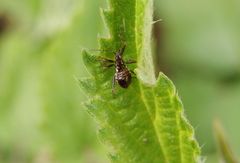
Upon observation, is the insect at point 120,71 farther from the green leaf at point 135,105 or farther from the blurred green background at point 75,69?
the blurred green background at point 75,69

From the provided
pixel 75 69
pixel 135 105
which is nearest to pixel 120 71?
pixel 135 105

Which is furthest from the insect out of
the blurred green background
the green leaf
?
the blurred green background

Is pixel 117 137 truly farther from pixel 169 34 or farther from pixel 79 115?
pixel 169 34

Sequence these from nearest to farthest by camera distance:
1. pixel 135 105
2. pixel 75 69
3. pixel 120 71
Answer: pixel 135 105 → pixel 120 71 → pixel 75 69

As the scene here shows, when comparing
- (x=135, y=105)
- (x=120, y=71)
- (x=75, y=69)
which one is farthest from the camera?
(x=75, y=69)

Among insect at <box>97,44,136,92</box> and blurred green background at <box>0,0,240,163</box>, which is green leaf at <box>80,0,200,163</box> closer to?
insect at <box>97,44,136,92</box>

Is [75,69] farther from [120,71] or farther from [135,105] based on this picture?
[135,105]

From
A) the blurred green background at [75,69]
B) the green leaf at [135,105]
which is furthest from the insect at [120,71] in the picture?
the blurred green background at [75,69]
